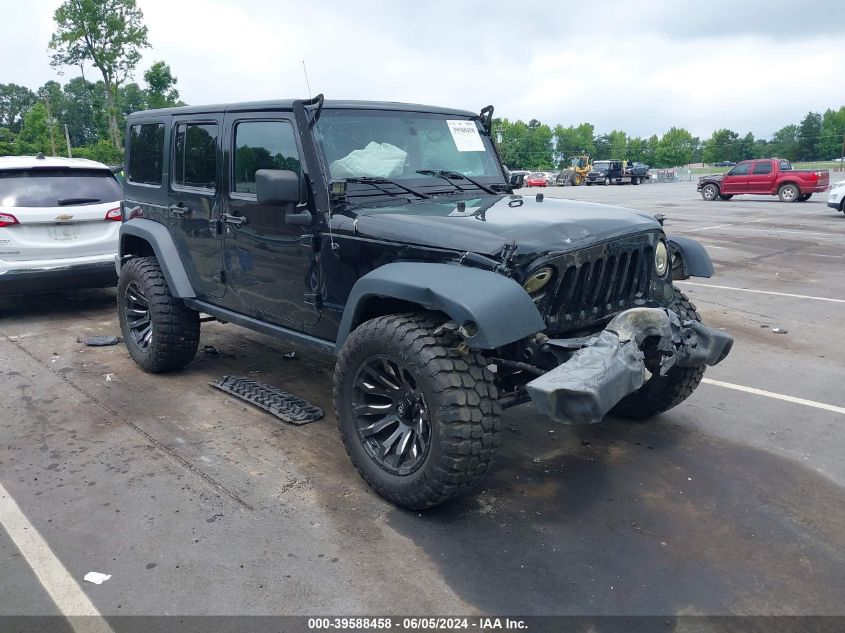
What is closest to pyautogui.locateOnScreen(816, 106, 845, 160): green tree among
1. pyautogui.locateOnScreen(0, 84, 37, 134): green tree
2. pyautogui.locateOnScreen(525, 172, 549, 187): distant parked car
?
pyautogui.locateOnScreen(525, 172, 549, 187): distant parked car

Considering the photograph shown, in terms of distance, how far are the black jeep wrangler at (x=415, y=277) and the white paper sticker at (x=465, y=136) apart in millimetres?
17

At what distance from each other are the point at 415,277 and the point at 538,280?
607 millimetres

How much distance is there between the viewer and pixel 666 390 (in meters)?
4.64

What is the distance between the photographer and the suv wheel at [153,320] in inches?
218

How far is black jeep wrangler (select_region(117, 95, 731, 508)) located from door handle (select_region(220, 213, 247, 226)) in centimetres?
2

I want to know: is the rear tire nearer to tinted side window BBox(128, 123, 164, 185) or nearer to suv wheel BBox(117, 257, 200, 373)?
tinted side window BBox(128, 123, 164, 185)

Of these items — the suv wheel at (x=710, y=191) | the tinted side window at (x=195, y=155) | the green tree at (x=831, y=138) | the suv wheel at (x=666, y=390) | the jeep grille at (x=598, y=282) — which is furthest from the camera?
the green tree at (x=831, y=138)

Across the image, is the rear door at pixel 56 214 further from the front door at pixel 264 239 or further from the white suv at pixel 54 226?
the front door at pixel 264 239

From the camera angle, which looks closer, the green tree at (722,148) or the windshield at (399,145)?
the windshield at (399,145)

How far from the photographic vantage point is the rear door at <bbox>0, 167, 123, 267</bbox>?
7355 mm

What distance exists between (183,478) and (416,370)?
64.3 inches

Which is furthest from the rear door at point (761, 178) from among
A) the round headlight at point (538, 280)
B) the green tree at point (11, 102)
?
the green tree at point (11, 102)

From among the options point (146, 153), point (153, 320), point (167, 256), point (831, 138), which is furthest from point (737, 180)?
point (831, 138)

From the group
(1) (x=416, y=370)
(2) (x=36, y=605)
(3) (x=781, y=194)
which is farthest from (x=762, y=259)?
(3) (x=781, y=194)
